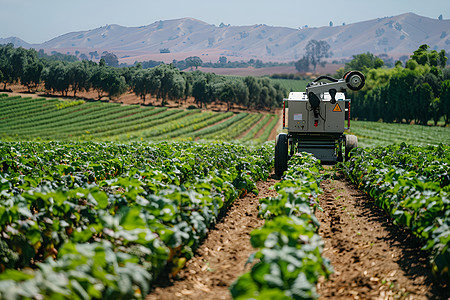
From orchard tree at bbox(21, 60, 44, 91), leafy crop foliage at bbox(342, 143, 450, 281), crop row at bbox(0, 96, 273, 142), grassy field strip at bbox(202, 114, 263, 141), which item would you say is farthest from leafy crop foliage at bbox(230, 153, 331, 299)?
A: orchard tree at bbox(21, 60, 44, 91)

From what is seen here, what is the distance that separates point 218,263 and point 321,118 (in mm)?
8907

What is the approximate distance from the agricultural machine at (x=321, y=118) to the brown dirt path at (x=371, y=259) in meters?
4.89

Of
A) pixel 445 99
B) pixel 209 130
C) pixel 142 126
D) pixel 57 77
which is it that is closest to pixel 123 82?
pixel 57 77

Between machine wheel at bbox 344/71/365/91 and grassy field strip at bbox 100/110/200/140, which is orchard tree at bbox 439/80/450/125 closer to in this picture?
grassy field strip at bbox 100/110/200/140

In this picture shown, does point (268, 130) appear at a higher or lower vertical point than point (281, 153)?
lower

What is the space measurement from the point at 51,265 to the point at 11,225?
78.5 inches

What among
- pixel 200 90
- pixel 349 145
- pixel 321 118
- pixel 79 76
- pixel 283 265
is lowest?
pixel 283 265

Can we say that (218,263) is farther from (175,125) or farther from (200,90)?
(200,90)

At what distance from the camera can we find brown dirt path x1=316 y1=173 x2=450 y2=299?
17.0 ft

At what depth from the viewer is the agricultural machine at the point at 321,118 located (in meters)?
13.7

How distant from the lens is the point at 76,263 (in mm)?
3459

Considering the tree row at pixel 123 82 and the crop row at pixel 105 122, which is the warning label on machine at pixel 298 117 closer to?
the crop row at pixel 105 122

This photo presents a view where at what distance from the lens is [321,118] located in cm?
1398

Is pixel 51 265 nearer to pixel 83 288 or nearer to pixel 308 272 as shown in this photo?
pixel 83 288
